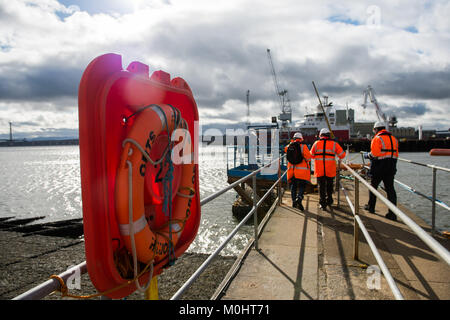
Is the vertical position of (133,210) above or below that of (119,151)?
below

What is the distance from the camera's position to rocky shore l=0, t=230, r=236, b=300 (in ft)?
13.1

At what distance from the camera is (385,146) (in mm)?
4820

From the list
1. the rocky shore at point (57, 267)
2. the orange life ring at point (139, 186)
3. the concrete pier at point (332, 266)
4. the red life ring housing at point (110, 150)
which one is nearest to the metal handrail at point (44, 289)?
the red life ring housing at point (110, 150)

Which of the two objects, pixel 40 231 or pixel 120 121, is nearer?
pixel 120 121

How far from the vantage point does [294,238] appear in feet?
12.6

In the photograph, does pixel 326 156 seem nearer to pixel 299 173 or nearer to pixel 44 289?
pixel 299 173

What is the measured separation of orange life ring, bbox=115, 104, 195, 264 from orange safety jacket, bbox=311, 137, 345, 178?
169 inches

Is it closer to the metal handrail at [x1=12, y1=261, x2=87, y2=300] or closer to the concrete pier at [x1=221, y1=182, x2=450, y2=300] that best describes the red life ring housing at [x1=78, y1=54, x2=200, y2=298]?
the metal handrail at [x1=12, y1=261, x2=87, y2=300]

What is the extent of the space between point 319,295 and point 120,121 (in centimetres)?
212

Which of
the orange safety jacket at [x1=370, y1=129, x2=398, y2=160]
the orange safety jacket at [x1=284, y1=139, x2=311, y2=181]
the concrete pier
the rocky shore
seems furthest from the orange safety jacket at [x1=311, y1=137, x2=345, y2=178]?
the rocky shore

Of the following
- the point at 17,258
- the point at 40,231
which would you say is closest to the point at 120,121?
the point at 17,258
